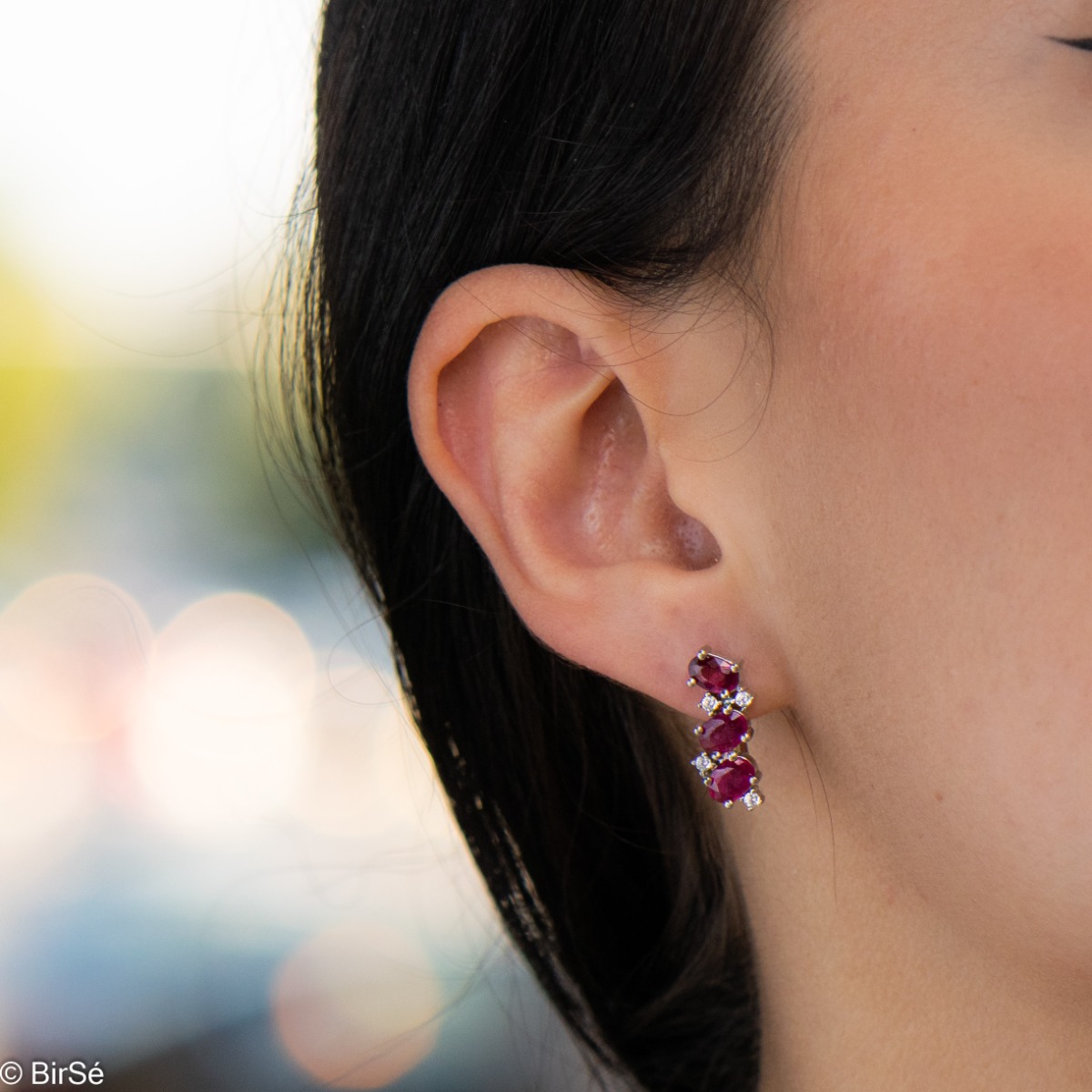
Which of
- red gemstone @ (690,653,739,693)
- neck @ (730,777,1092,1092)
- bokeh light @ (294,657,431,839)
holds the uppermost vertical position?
red gemstone @ (690,653,739,693)

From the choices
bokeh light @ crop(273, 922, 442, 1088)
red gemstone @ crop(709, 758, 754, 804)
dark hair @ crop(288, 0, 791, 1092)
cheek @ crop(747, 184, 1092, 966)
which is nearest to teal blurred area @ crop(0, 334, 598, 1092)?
bokeh light @ crop(273, 922, 442, 1088)

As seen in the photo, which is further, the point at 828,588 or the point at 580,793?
the point at 580,793

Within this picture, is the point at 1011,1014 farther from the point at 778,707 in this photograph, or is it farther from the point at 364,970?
the point at 364,970

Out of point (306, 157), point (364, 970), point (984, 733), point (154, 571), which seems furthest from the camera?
point (154, 571)

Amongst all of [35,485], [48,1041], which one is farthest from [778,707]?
[35,485]

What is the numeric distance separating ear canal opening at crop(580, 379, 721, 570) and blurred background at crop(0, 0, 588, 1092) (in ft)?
2.07

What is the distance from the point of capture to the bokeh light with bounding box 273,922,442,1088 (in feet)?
6.79

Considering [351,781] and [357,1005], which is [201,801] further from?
[357,1005]

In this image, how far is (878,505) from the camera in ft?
2.63

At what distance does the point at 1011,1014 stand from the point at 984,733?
265 millimetres

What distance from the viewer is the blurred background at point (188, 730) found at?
77.8 inches

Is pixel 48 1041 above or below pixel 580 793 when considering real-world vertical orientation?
below

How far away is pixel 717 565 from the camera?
0.92 m

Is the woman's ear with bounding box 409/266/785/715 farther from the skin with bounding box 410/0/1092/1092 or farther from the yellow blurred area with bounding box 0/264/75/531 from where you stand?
the yellow blurred area with bounding box 0/264/75/531
